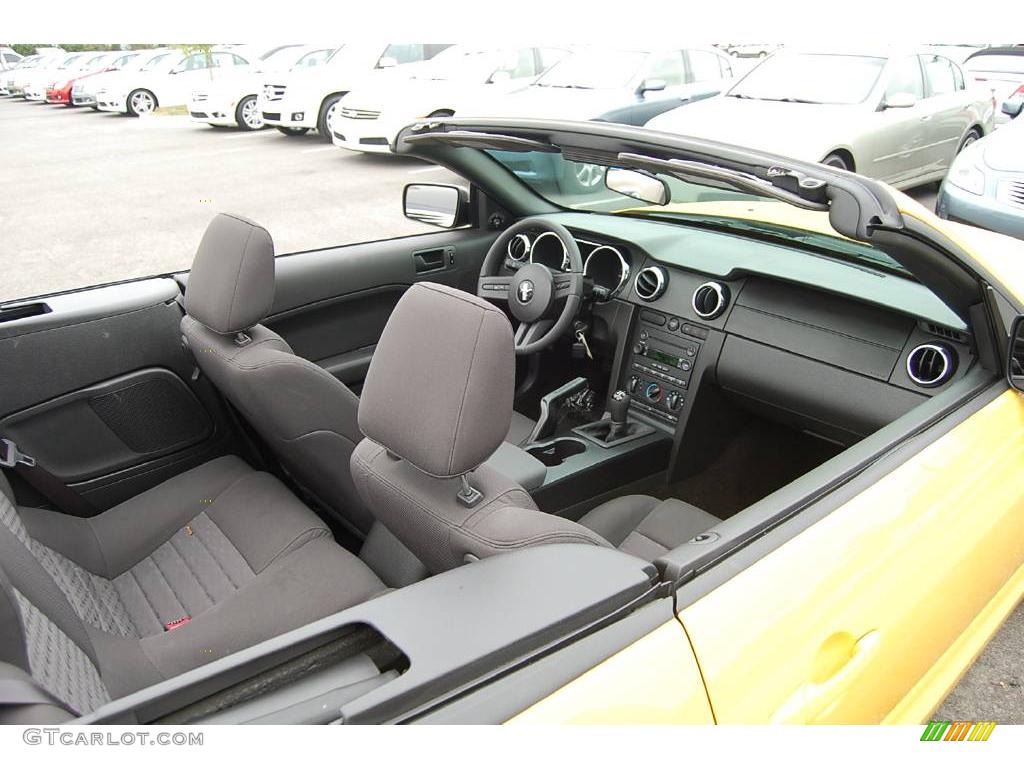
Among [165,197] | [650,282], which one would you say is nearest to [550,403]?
[650,282]

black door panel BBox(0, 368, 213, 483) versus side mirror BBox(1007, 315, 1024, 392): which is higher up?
side mirror BBox(1007, 315, 1024, 392)

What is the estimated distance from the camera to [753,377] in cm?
280

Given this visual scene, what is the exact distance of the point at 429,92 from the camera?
9469 mm

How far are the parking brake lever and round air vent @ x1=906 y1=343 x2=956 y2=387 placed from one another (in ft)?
4.37

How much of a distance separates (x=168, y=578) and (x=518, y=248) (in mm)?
1883

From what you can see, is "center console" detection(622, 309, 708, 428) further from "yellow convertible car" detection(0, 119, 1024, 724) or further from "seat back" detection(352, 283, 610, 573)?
"seat back" detection(352, 283, 610, 573)

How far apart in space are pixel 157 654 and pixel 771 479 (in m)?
2.34

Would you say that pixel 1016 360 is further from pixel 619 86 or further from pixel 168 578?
pixel 619 86

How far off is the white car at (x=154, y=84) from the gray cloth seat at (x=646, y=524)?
52.5 feet

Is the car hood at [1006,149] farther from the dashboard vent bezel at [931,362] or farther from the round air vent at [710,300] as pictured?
the dashboard vent bezel at [931,362]

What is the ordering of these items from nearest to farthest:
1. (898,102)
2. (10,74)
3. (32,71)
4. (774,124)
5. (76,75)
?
(774,124), (898,102), (76,75), (32,71), (10,74)

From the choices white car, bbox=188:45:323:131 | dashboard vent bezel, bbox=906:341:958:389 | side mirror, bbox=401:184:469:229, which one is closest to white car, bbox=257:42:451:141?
white car, bbox=188:45:323:131

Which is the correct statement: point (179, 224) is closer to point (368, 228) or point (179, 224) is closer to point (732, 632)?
point (368, 228)

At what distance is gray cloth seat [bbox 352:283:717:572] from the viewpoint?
1.37m
